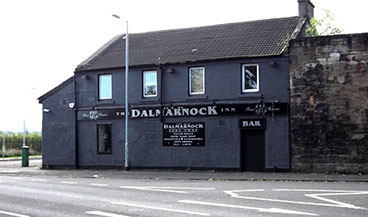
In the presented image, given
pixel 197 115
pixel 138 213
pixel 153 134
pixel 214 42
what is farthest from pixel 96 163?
pixel 138 213

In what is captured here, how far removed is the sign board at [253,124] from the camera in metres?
23.6

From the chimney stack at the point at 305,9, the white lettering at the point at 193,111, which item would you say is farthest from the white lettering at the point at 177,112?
the chimney stack at the point at 305,9

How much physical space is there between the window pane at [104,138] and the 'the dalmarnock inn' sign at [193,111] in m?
0.60

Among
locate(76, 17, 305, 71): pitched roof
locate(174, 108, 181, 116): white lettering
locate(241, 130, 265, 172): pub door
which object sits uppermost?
locate(76, 17, 305, 71): pitched roof

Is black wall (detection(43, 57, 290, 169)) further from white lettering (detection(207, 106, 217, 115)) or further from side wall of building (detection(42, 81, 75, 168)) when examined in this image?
white lettering (detection(207, 106, 217, 115))

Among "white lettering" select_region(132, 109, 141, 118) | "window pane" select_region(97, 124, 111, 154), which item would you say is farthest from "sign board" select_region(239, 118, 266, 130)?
"window pane" select_region(97, 124, 111, 154)

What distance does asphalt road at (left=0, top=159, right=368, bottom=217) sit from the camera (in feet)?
36.7

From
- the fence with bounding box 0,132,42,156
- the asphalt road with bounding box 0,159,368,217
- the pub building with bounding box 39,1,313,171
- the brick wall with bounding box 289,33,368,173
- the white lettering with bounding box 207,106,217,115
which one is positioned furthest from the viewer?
the fence with bounding box 0,132,42,156

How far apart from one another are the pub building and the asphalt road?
6828 mm

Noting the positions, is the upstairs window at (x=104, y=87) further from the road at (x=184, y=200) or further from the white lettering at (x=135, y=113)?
the road at (x=184, y=200)

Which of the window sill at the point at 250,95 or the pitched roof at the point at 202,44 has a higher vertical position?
the pitched roof at the point at 202,44

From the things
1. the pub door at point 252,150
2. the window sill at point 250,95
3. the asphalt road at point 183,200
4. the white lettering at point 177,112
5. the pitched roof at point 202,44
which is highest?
the pitched roof at point 202,44

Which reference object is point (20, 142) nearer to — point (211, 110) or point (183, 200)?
point (211, 110)

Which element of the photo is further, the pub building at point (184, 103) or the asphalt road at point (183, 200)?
the pub building at point (184, 103)
